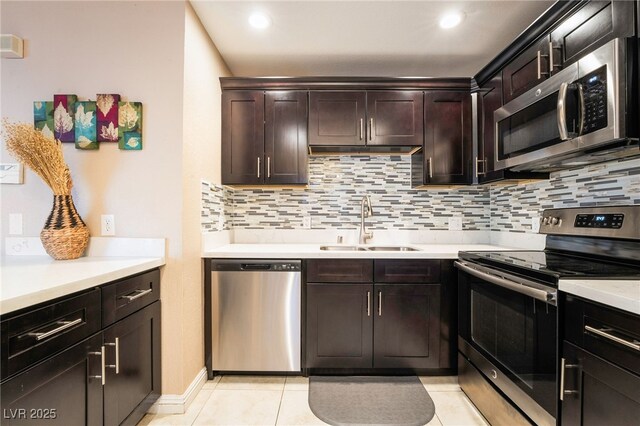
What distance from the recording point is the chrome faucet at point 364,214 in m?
2.54

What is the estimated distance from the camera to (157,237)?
1.72 metres

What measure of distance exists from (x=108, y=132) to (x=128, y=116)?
145 mm

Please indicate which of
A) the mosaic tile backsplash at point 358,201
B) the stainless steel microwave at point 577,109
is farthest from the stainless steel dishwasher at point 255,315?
the stainless steel microwave at point 577,109

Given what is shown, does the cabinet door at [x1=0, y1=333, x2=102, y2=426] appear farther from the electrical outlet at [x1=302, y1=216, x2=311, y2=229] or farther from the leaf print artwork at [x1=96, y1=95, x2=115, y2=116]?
the electrical outlet at [x1=302, y1=216, x2=311, y2=229]

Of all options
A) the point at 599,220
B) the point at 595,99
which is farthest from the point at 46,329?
the point at 599,220

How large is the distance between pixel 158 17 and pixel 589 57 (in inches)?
85.4

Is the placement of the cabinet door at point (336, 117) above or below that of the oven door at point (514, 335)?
above

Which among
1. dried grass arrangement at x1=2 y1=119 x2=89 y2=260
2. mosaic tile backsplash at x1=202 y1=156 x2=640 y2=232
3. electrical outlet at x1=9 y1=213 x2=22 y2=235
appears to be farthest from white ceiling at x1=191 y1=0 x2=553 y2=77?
electrical outlet at x1=9 y1=213 x2=22 y2=235

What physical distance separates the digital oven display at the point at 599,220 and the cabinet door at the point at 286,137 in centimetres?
171

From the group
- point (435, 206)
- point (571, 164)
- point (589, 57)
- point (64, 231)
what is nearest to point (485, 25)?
point (589, 57)

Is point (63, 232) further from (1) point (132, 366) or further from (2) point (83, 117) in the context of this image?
(1) point (132, 366)

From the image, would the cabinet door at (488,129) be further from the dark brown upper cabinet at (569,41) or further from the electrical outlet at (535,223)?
the electrical outlet at (535,223)

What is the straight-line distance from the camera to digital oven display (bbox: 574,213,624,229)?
4.66 feet

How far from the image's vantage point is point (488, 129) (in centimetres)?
214
